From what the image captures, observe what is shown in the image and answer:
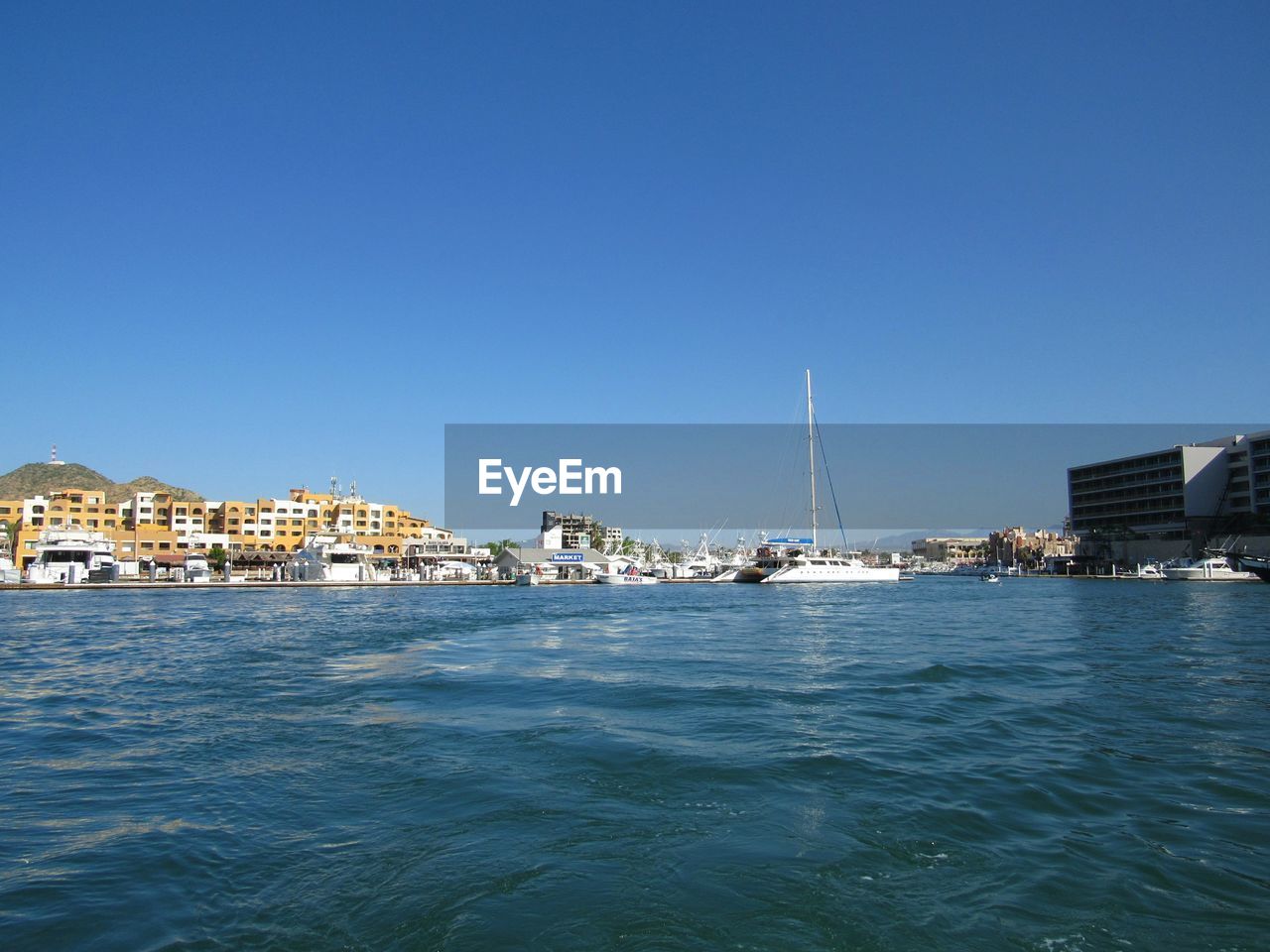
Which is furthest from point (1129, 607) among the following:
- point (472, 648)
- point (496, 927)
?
point (496, 927)

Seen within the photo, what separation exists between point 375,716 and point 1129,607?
3765 centimetres

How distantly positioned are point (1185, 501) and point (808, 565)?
5595 centimetres

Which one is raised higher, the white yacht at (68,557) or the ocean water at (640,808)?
the white yacht at (68,557)

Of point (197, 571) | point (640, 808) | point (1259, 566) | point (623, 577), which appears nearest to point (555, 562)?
point (623, 577)

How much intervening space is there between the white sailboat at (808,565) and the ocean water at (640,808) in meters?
53.6

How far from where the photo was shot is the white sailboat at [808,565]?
68938mm

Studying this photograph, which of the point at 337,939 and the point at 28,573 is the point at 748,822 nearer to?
the point at 337,939

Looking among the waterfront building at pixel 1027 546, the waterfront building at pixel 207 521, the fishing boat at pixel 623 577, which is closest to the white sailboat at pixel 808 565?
the fishing boat at pixel 623 577

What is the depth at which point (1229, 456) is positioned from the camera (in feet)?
303

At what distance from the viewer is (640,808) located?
21.7ft

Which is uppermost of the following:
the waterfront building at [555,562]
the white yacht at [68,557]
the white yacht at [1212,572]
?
the white yacht at [68,557]

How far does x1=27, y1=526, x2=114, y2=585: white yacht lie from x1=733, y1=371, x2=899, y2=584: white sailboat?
59636 mm

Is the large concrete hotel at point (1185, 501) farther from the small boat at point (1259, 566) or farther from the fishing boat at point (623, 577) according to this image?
the fishing boat at point (623, 577)

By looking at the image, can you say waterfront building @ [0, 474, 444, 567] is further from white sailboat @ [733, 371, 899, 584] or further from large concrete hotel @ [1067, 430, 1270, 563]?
large concrete hotel @ [1067, 430, 1270, 563]
